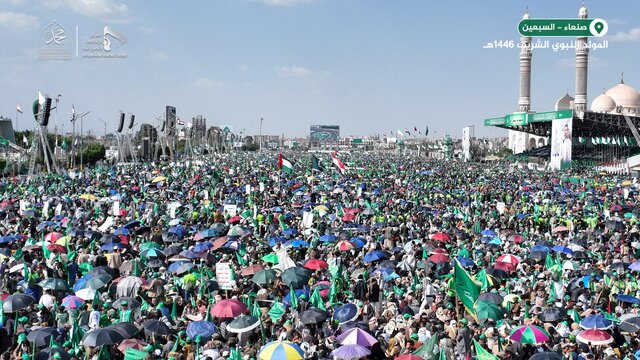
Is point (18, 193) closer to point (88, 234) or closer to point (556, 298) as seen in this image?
point (88, 234)

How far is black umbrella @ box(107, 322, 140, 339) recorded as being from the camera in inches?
356

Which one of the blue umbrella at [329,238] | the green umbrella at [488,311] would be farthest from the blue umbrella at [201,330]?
the blue umbrella at [329,238]

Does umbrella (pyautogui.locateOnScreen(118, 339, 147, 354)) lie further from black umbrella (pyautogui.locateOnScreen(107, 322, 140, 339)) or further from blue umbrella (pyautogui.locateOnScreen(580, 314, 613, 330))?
blue umbrella (pyautogui.locateOnScreen(580, 314, 613, 330))

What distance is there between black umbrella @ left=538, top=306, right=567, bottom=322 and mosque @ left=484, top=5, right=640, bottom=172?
1947 inches

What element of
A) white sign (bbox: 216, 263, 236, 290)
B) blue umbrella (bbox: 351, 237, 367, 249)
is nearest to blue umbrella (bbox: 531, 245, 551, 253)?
blue umbrella (bbox: 351, 237, 367, 249)

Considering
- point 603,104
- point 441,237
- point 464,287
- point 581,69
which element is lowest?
point 441,237

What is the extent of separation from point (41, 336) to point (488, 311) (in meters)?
5.74

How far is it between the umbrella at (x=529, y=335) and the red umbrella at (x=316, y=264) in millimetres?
5312

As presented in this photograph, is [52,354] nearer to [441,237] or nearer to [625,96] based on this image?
[441,237]

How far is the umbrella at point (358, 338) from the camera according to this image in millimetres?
8742

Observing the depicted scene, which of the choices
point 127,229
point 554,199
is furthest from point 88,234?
point 554,199

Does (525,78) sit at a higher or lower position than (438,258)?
higher

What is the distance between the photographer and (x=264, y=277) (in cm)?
1281

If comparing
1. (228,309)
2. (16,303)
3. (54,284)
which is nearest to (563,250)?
(228,309)
